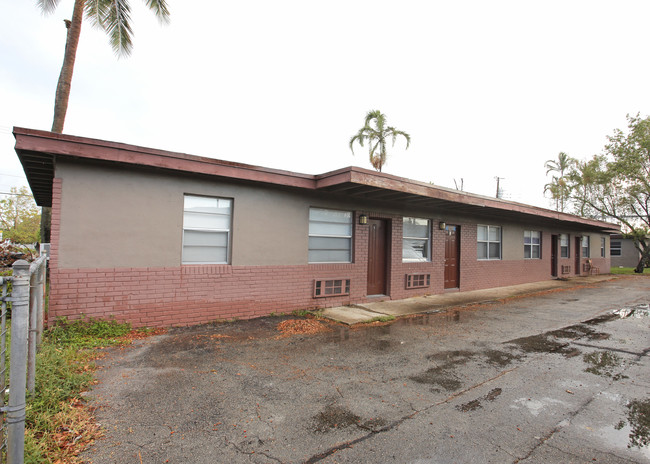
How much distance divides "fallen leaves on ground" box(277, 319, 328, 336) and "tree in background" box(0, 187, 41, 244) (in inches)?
1229

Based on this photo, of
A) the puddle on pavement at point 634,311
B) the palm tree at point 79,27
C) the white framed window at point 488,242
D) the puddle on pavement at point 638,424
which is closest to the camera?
the puddle on pavement at point 638,424

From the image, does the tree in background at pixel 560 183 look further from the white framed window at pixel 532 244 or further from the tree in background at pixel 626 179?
the white framed window at pixel 532 244

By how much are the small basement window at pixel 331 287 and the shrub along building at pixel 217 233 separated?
1.0 inches

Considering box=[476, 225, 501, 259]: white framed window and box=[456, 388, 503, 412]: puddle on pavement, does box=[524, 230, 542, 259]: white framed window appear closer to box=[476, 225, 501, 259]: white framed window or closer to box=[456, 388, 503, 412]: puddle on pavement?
box=[476, 225, 501, 259]: white framed window

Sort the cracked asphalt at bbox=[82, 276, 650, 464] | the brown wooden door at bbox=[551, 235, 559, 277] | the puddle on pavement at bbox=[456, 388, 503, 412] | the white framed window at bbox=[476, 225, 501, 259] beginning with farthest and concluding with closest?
1. the brown wooden door at bbox=[551, 235, 559, 277]
2. the white framed window at bbox=[476, 225, 501, 259]
3. the puddle on pavement at bbox=[456, 388, 503, 412]
4. the cracked asphalt at bbox=[82, 276, 650, 464]

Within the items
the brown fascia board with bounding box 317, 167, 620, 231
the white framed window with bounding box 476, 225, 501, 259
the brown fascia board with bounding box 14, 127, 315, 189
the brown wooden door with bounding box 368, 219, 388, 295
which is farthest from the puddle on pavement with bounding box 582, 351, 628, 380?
the white framed window with bounding box 476, 225, 501, 259

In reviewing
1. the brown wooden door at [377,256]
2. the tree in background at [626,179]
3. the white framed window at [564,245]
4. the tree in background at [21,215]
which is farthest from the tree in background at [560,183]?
the tree in background at [21,215]

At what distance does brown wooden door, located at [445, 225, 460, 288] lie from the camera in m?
11.4

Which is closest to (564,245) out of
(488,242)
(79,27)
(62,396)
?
(488,242)

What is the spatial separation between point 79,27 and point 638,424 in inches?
581

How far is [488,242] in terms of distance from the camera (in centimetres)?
1305

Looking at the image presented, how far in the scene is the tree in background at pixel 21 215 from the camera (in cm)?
2786

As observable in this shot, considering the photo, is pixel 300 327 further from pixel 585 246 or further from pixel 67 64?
pixel 585 246

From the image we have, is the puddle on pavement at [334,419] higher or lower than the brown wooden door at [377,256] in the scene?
lower
